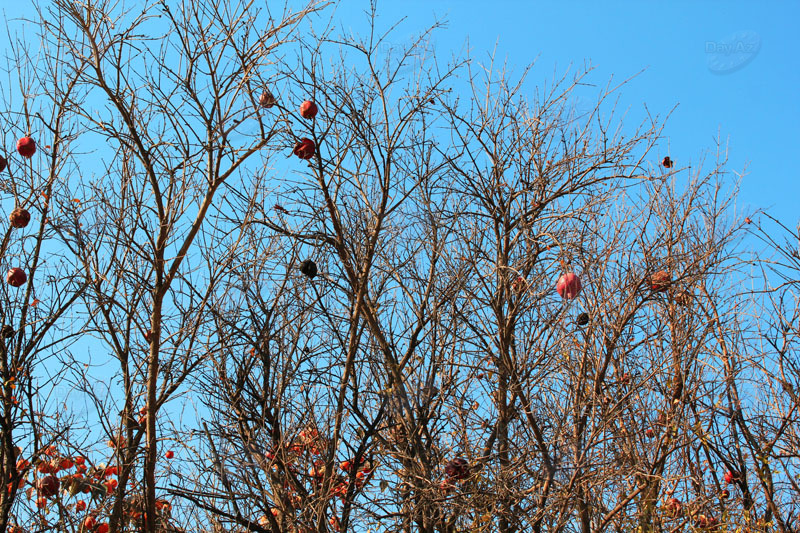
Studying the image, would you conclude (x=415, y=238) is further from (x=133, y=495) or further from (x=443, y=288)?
(x=133, y=495)

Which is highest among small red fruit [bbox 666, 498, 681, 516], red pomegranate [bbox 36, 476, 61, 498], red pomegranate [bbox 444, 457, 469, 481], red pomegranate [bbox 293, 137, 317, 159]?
red pomegranate [bbox 293, 137, 317, 159]

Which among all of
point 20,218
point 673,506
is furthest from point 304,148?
point 673,506

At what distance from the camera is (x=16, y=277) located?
5699 millimetres

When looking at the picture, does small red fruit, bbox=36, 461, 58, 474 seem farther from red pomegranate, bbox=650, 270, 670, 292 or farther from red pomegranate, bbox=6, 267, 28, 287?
red pomegranate, bbox=650, 270, 670, 292

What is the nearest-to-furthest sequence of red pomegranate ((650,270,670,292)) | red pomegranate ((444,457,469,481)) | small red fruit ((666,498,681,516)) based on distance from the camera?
red pomegranate ((444,457,469,481)), small red fruit ((666,498,681,516)), red pomegranate ((650,270,670,292))

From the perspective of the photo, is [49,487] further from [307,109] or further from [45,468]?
[307,109]

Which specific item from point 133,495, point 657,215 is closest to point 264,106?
point 133,495

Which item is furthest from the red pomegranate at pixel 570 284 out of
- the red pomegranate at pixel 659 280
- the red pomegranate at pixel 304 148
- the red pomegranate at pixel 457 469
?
the red pomegranate at pixel 304 148

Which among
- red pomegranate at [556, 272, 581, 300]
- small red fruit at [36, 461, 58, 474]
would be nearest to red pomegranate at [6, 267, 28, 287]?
small red fruit at [36, 461, 58, 474]

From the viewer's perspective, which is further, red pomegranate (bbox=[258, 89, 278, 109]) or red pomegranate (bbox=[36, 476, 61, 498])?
red pomegranate (bbox=[36, 476, 61, 498])

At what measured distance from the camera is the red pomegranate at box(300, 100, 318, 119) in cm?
518

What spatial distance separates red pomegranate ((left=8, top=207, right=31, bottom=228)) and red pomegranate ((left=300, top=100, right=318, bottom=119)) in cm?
249

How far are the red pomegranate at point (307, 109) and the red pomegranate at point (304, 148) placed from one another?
181 mm

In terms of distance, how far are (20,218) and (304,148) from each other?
249 cm
